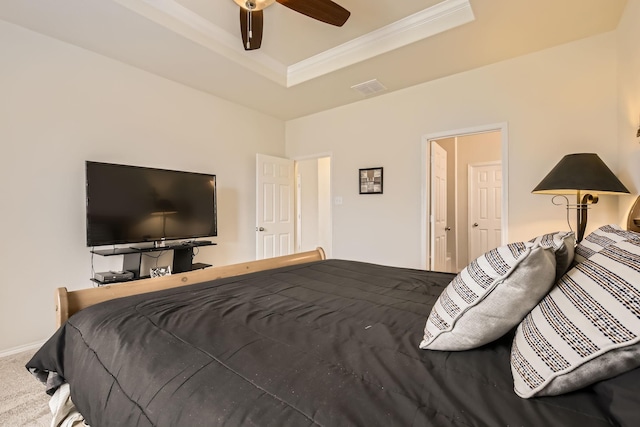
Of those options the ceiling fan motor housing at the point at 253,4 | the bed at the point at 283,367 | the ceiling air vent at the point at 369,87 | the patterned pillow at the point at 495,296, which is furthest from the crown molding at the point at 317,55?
the patterned pillow at the point at 495,296

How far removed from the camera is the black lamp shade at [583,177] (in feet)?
6.88

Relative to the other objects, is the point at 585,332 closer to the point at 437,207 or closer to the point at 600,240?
the point at 600,240

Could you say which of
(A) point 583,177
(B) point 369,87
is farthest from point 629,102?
(B) point 369,87

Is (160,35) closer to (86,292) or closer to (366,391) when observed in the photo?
(86,292)

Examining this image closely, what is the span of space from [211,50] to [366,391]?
3153 millimetres

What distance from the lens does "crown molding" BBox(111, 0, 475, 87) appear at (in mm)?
2430

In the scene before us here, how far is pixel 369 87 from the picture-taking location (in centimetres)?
364

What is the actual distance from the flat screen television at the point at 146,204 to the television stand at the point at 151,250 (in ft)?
0.37

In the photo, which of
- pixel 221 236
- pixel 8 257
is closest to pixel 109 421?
pixel 8 257

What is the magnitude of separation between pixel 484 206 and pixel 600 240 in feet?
14.7

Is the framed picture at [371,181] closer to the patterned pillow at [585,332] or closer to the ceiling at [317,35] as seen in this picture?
the ceiling at [317,35]

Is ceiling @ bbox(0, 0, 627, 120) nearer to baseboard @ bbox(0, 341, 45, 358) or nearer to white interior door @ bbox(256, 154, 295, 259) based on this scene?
white interior door @ bbox(256, 154, 295, 259)

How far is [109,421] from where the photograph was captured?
2.88 ft

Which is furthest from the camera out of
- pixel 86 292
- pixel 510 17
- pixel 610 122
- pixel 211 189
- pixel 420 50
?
pixel 211 189
